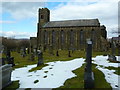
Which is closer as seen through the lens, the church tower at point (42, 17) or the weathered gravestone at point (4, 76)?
the weathered gravestone at point (4, 76)

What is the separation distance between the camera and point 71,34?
47500mm

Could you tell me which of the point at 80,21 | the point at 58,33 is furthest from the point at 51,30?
the point at 80,21

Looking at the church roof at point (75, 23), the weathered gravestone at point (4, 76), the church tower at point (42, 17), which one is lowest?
the weathered gravestone at point (4, 76)

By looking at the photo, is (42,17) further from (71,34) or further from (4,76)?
(4,76)

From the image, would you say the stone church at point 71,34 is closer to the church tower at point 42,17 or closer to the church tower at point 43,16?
the church tower at point 42,17

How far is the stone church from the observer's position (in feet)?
144

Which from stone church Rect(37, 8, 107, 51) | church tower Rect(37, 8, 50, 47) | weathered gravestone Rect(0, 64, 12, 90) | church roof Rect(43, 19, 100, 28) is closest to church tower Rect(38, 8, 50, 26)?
church tower Rect(37, 8, 50, 47)

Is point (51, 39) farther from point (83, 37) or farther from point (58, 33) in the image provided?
point (83, 37)

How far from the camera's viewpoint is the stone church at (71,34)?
43812 millimetres

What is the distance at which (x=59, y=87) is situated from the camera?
8117mm

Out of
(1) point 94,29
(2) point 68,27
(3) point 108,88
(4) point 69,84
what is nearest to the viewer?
(3) point 108,88

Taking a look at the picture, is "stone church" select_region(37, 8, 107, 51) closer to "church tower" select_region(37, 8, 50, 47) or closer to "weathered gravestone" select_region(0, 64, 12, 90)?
"church tower" select_region(37, 8, 50, 47)

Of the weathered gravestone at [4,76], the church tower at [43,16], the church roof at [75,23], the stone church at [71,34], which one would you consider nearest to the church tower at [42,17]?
the church tower at [43,16]

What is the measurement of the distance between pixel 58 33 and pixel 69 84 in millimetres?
40884
